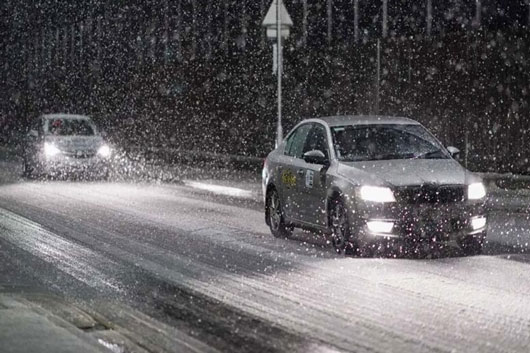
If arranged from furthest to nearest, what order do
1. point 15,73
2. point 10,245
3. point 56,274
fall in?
point 15,73, point 10,245, point 56,274

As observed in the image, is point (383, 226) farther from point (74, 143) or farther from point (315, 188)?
point (74, 143)

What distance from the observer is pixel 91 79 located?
53.8m

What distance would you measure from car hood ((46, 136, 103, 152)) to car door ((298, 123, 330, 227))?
14137mm

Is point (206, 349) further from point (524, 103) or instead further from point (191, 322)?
point (524, 103)

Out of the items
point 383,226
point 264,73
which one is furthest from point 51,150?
point 383,226

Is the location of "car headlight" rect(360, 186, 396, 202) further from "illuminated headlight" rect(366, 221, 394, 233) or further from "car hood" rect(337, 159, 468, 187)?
"illuminated headlight" rect(366, 221, 394, 233)

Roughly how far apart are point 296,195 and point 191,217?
11.8 feet

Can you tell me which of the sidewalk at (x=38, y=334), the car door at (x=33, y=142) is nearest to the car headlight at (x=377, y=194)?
the sidewalk at (x=38, y=334)

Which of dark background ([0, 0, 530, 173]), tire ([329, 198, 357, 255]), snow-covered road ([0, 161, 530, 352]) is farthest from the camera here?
dark background ([0, 0, 530, 173])

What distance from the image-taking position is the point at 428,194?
39.2 feet

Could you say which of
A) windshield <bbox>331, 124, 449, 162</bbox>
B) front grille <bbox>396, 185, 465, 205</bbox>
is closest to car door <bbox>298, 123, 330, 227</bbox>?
windshield <bbox>331, 124, 449, 162</bbox>

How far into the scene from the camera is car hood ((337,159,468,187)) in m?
12.0

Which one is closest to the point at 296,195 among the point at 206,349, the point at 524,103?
the point at 206,349

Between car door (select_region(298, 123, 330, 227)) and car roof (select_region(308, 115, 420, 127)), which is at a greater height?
car roof (select_region(308, 115, 420, 127))
